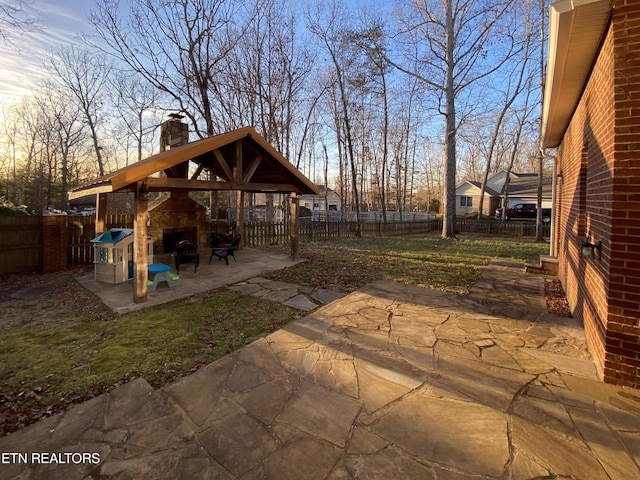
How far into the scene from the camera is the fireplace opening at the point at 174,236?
27.4 feet

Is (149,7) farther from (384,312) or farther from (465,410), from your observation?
(465,410)

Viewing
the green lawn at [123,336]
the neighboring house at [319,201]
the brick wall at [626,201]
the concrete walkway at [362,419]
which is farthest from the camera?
the neighboring house at [319,201]

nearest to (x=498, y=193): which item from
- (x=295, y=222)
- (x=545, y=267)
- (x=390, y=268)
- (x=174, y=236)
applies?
(x=545, y=267)

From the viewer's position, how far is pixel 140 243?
518 centimetres

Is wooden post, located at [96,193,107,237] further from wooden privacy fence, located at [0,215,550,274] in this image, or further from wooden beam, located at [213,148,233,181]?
wooden beam, located at [213,148,233,181]

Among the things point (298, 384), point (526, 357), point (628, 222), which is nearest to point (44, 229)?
point (298, 384)

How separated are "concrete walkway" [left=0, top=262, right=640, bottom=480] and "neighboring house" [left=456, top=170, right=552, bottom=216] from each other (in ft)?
99.9

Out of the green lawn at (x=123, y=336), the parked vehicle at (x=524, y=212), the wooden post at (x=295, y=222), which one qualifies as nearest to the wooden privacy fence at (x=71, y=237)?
the green lawn at (x=123, y=336)

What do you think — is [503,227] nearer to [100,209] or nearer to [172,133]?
[172,133]

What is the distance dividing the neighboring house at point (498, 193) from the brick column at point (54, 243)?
3227 centimetres

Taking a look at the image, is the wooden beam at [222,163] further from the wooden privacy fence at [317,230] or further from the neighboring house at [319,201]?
the neighboring house at [319,201]

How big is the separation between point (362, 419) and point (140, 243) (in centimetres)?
466

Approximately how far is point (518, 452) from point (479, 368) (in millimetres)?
1119

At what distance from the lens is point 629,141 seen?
270cm
